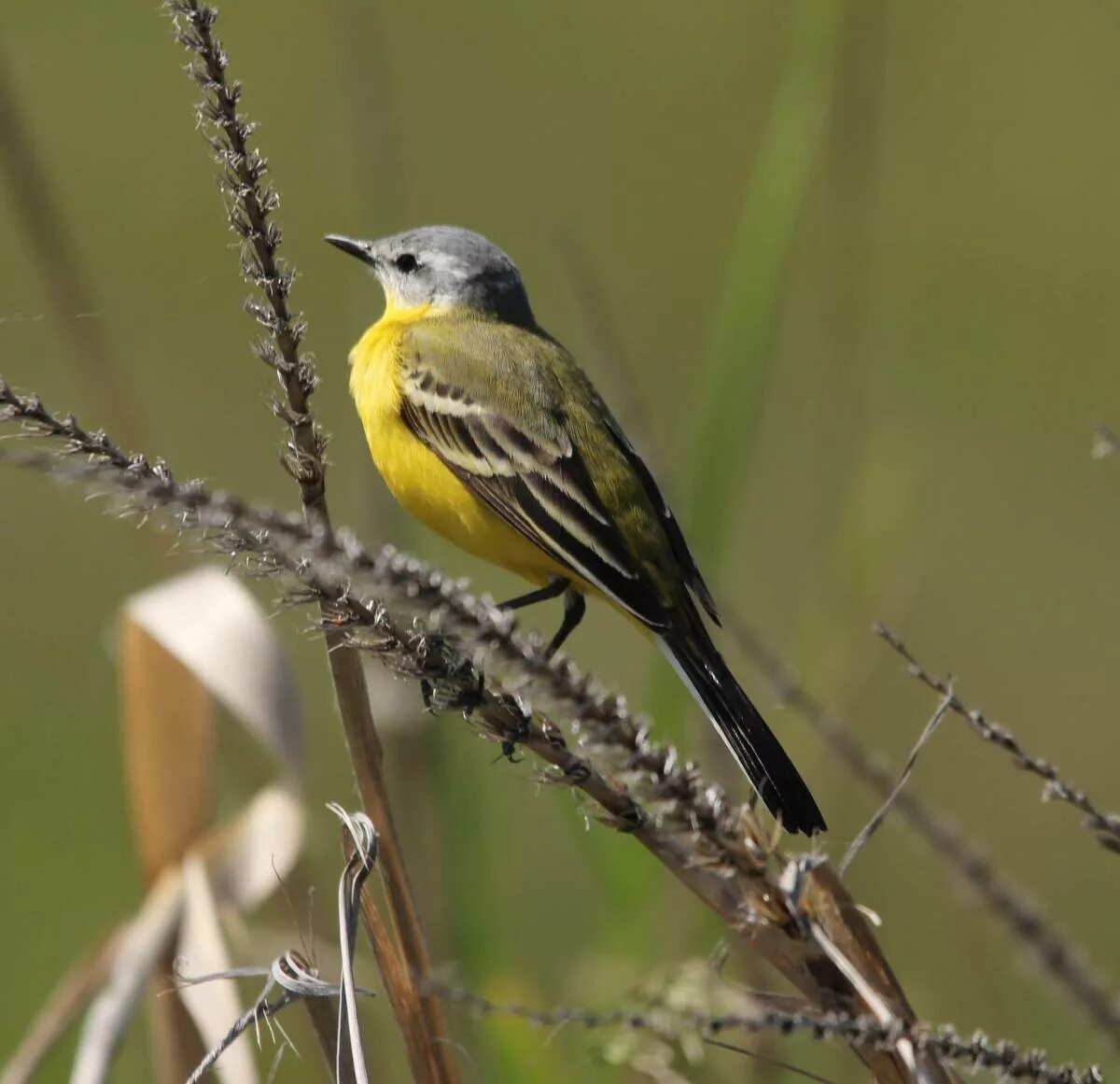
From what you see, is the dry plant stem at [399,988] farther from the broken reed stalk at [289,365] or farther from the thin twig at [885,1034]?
the thin twig at [885,1034]

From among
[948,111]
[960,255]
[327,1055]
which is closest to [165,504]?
[327,1055]

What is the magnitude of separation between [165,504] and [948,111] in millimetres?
10608

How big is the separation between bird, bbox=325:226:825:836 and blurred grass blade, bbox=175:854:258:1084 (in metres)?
0.80

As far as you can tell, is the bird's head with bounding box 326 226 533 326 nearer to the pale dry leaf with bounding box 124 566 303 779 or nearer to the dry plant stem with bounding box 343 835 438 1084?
the pale dry leaf with bounding box 124 566 303 779

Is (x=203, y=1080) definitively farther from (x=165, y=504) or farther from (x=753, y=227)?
(x=753, y=227)

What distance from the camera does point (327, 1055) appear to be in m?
1.69

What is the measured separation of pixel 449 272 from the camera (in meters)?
3.92

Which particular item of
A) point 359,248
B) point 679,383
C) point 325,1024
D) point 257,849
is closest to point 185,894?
point 257,849

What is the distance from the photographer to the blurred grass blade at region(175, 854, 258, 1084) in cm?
197

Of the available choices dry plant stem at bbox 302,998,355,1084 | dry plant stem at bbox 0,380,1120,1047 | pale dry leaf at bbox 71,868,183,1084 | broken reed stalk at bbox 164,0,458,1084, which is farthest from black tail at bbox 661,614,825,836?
pale dry leaf at bbox 71,868,183,1084

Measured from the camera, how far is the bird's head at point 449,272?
3896 millimetres

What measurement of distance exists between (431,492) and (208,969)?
50.0 inches

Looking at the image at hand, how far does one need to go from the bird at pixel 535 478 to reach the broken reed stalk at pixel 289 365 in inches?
31.9

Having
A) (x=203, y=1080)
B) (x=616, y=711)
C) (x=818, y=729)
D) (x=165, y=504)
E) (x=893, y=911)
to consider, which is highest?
(x=165, y=504)
